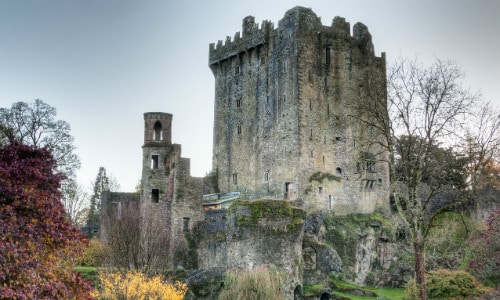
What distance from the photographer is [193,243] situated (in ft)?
157

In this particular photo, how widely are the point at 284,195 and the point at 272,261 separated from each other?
1805 centimetres

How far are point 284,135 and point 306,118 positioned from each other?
86.3 inches

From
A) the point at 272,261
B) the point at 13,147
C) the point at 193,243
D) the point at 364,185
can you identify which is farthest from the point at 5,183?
the point at 364,185

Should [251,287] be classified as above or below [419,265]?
below

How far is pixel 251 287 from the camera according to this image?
32.1 metres

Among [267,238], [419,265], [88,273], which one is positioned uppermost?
[267,238]

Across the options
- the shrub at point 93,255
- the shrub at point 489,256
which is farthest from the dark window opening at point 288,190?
the shrub at point 489,256

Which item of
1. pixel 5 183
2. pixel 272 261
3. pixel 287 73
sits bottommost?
pixel 272 261

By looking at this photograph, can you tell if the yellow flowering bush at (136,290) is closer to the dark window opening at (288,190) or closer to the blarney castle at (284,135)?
the blarney castle at (284,135)

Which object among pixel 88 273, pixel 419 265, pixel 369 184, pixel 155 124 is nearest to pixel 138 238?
pixel 88 273

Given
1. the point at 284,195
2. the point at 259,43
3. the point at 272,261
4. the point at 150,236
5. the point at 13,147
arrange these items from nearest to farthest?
the point at 13,147 < the point at 272,261 < the point at 150,236 < the point at 284,195 < the point at 259,43

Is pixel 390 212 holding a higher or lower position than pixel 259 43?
lower

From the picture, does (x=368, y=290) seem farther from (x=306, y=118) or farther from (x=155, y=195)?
(x=155, y=195)

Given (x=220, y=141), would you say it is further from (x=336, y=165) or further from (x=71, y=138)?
(x=71, y=138)
